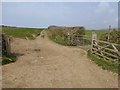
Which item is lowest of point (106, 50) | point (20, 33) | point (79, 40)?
point (106, 50)

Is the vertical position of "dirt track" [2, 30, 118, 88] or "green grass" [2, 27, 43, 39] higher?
"green grass" [2, 27, 43, 39]

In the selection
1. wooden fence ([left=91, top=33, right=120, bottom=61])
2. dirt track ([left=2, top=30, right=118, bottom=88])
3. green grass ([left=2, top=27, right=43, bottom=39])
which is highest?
green grass ([left=2, top=27, right=43, bottom=39])

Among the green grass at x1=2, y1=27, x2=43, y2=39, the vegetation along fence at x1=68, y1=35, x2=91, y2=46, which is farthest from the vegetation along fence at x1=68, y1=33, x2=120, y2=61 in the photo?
the green grass at x1=2, y1=27, x2=43, y2=39

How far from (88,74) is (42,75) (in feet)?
7.61

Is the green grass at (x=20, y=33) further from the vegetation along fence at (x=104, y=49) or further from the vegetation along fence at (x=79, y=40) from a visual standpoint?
the vegetation along fence at (x=104, y=49)

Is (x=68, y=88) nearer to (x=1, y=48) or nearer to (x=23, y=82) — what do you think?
(x=23, y=82)

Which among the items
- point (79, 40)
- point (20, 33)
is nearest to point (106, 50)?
point (79, 40)

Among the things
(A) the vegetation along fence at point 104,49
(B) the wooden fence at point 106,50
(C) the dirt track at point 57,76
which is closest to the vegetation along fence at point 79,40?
(A) the vegetation along fence at point 104,49

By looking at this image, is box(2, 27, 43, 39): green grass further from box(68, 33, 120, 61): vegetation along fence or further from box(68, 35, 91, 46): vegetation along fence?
box(68, 33, 120, 61): vegetation along fence

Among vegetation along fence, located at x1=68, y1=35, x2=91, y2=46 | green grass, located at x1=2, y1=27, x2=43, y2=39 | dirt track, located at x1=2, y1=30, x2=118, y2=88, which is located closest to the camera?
dirt track, located at x1=2, y1=30, x2=118, y2=88

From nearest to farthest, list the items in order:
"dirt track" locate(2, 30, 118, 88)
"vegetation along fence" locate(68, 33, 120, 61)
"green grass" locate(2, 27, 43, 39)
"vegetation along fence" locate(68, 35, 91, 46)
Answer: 1. "dirt track" locate(2, 30, 118, 88)
2. "vegetation along fence" locate(68, 33, 120, 61)
3. "vegetation along fence" locate(68, 35, 91, 46)
4. "green grass" locate(2, 27, 43, 39)

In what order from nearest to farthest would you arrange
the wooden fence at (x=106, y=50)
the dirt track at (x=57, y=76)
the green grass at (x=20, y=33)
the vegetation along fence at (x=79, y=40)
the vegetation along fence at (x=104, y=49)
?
the dirt track at (x=57, y=76)
the vegetation along fence at (x=104, y=49)
the wooden fence at (x=106, y=50)
the vegetation along fence at (x=79, y=40)
the green grass at (x=20, y=33)

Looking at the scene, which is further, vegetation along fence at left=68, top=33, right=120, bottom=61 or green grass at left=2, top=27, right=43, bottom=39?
green grass at left=2, top=27, right=43, bottom=39

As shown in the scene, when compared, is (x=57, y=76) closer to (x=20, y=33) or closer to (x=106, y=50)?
(x=106, y=50)
